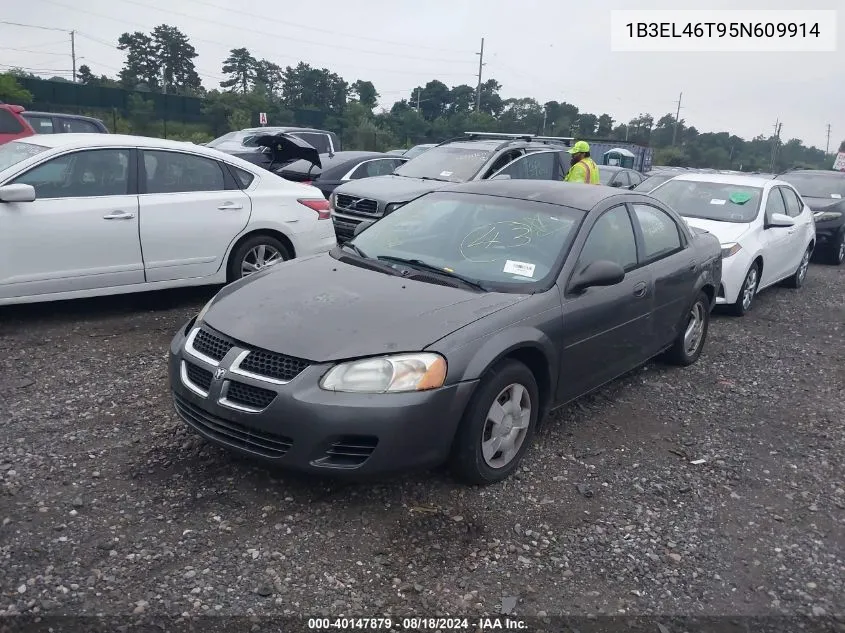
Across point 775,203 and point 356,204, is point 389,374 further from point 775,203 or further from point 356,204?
point 775,203

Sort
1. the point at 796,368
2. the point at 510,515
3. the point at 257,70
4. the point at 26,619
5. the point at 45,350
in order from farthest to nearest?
the point at 257,70 → the point at 796,368 → the point at 45,350 → the point at 510,515 → the point at 26,619

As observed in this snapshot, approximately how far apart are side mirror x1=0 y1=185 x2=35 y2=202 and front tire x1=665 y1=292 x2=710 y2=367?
521 centimetres

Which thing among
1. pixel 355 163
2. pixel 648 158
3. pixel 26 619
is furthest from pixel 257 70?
pixel 26 619

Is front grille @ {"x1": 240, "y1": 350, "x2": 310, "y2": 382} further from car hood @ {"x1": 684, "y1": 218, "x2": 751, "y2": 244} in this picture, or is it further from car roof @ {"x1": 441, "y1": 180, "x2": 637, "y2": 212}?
car hood @ {"x1": 684, "y1": 218, "x2": 751, "y2": 244}

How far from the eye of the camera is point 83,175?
19.9 feet

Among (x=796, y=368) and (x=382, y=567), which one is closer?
(x=382, y=567)

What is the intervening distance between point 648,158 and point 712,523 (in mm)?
35006

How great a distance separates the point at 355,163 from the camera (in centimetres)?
1238

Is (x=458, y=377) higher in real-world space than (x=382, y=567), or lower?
higher

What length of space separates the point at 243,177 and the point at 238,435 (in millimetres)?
4120

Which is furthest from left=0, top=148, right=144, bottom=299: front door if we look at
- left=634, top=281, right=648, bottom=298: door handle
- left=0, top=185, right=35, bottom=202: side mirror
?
left=634, top=281, right=648, bottom=298: door handle

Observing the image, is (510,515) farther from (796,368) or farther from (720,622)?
(796,368)

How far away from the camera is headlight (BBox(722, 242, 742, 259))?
770 centimetres

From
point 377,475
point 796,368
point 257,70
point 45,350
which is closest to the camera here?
point 377,475
